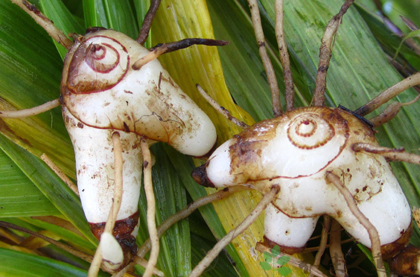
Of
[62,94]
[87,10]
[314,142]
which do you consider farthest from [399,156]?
[87,10]


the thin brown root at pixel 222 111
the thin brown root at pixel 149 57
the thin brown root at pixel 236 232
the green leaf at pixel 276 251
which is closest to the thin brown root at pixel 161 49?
the thin brown root at pixel 149 57

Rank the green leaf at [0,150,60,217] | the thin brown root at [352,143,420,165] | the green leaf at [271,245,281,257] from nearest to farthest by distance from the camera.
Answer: the thin brown root at [352,143,420,165] → the green leaf at [271,245,281,257] → the green leaf at [0,150,60,217]

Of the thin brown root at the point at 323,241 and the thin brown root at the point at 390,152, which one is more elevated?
the thin brown root at the point at 390,152

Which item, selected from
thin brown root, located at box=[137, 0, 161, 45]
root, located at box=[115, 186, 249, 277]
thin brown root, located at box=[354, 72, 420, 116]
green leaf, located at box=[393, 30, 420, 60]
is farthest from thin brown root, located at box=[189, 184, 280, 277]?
green leaf, located at box=[393, 30, 420, 60]

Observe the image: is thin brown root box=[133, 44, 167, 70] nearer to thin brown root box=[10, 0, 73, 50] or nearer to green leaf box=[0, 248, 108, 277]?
thin brown root box=[10, 0, 73, 50]

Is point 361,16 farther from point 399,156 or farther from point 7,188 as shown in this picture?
point 7,188

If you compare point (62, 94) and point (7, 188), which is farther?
point (7, 188)

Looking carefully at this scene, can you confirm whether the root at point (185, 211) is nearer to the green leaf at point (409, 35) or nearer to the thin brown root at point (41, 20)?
the thin brown root at point (41, 20)
